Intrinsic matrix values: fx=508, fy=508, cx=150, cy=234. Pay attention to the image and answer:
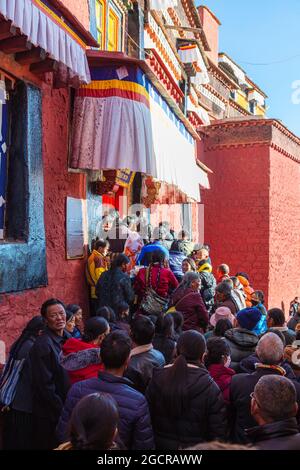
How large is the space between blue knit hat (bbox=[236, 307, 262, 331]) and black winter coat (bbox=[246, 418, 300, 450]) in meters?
2.03

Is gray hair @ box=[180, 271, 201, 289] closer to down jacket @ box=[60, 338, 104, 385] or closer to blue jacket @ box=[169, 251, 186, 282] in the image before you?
blue jacket @ box=[169, 251, 186, 282]

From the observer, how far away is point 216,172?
15445 mm

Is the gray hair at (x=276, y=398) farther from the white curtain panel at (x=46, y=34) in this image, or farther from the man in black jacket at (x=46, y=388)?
the white curtain panel at (x=46, y=34)

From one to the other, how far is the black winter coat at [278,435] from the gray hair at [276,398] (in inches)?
4.1

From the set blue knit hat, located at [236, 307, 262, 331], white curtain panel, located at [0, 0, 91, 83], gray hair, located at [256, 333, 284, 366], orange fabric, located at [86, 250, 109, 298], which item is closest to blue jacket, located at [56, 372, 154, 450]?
gray hair, located at [256, 333, 284, 366]

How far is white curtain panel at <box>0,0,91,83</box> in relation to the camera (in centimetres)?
386

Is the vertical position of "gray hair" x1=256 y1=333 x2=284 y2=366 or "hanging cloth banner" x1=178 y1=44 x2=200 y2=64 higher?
"hanging cloth banner" x1=178 y1=44 x2=200 y2=64

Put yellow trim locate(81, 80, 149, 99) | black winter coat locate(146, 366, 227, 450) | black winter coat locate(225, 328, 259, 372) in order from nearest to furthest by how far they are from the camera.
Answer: black winter coat locate(146, 366, 227, 450), black winter coat locate(225, 328, 259, 372), yellow trim locate(81, 80, 149, 99)

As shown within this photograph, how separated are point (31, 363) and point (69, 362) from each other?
0.24 m

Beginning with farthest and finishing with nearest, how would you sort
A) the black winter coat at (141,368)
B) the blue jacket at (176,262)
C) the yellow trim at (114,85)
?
the blue jacket at (176,262) < the yellow trim at (114,85) < the black winter coat at (141,368)

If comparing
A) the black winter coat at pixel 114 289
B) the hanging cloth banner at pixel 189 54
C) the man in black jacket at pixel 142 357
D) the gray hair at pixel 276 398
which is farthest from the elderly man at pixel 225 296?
the hanging cloth banner at pixel 189 54

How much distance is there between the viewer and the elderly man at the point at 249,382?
299 cm

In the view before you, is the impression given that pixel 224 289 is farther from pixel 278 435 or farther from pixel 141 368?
pixel 278 435
